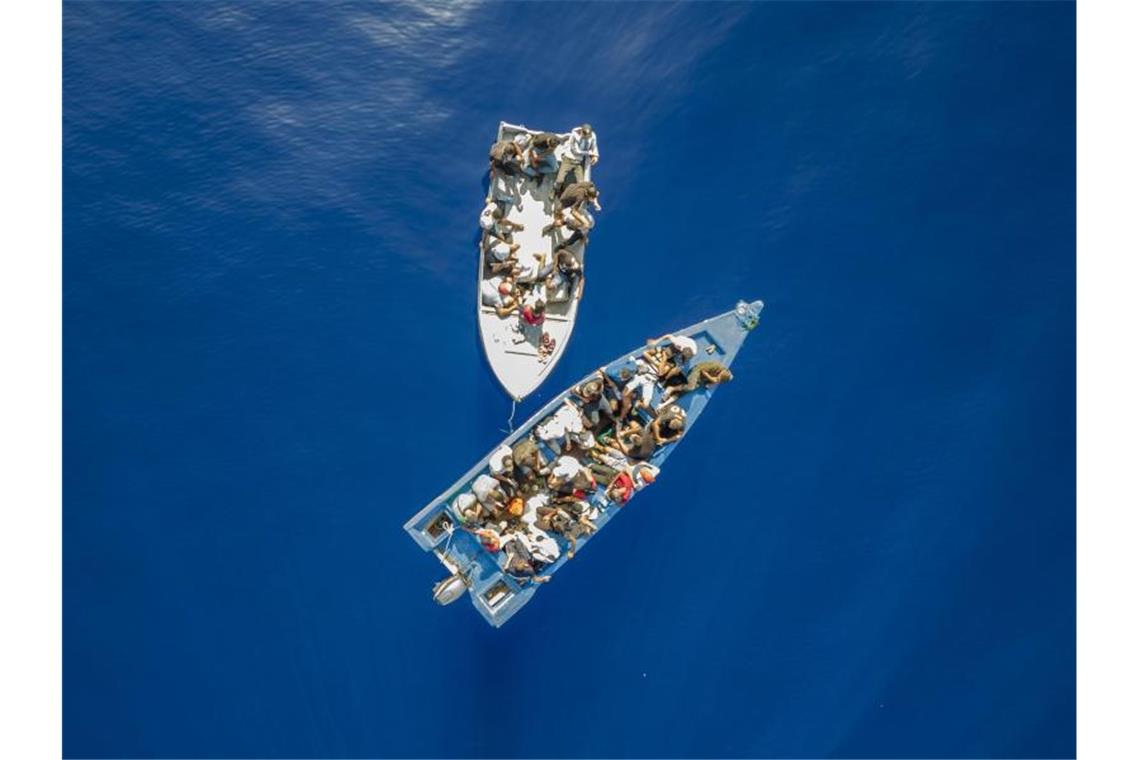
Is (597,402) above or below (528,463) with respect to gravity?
above

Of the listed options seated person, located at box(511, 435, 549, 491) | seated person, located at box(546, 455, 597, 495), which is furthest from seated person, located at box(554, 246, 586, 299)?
seated person, located at box(546, 455, 597, 495)

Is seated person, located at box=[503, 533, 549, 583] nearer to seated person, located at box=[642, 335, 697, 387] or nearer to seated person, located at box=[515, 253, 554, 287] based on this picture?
seated person, located at box=[642, 335, 697, 387]

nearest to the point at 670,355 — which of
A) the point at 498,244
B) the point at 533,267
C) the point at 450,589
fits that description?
the point at 533,267

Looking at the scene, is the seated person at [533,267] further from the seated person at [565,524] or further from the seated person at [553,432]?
the seated person at [565,524]

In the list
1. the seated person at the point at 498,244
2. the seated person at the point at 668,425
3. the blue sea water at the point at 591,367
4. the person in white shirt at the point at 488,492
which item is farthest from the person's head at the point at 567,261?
the person in white shirt at the point at 488,492

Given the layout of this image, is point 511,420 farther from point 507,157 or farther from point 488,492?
point 507,157

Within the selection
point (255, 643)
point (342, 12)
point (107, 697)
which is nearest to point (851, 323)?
point (342, 12)
